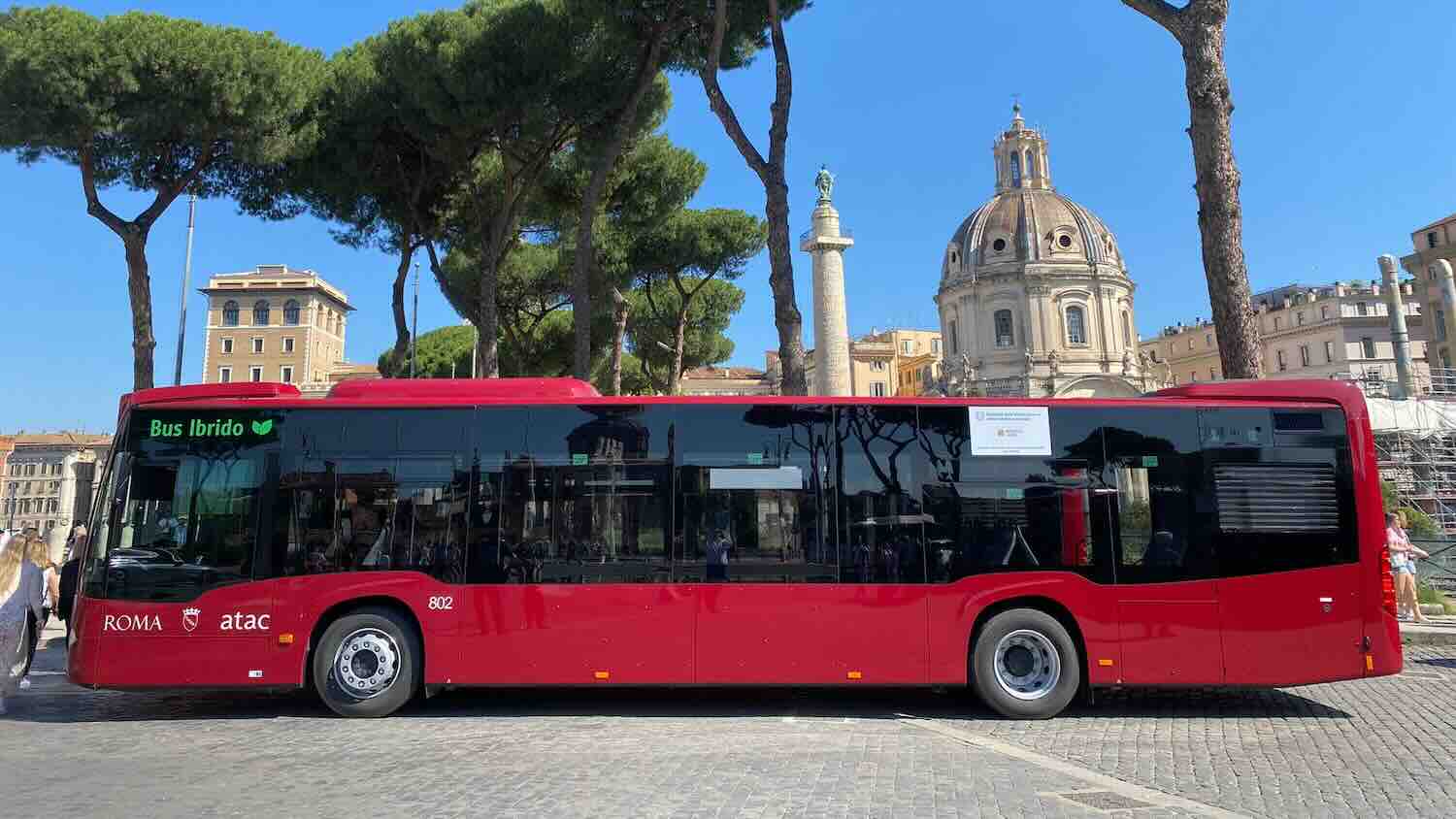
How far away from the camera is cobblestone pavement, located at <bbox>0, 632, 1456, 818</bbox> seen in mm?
4508

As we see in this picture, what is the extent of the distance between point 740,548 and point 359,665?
3280mm

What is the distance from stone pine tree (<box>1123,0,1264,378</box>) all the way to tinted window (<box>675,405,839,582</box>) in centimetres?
613

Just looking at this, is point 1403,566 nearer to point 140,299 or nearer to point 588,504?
point 588,504

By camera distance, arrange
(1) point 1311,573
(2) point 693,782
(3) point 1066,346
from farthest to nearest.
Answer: (3) point 1066,346 < (1) point 1311,573 < (2) point 693,782

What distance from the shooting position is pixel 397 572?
699cm

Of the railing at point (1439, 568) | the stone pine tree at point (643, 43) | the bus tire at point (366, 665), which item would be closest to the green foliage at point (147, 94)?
the stone pine tree at point (643, 43)

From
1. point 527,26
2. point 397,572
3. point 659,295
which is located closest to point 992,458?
point 397,572

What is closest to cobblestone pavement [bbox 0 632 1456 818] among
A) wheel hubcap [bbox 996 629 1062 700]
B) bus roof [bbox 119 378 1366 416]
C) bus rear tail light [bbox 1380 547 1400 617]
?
wheel hubcap [bbox 996 629 1062 700]

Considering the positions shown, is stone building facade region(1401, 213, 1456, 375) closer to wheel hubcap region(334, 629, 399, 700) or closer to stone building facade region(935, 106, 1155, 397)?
stone building facade region(935, 106, 1155, 397)

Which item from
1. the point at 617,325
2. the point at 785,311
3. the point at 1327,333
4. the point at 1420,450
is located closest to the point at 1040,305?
the point at 1327,333

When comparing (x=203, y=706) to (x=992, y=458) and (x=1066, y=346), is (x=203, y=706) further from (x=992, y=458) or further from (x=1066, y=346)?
(x=1066, y=346)

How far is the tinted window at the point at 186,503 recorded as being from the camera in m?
6.87

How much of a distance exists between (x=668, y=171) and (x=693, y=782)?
18398 mm

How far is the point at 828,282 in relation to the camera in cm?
3756
